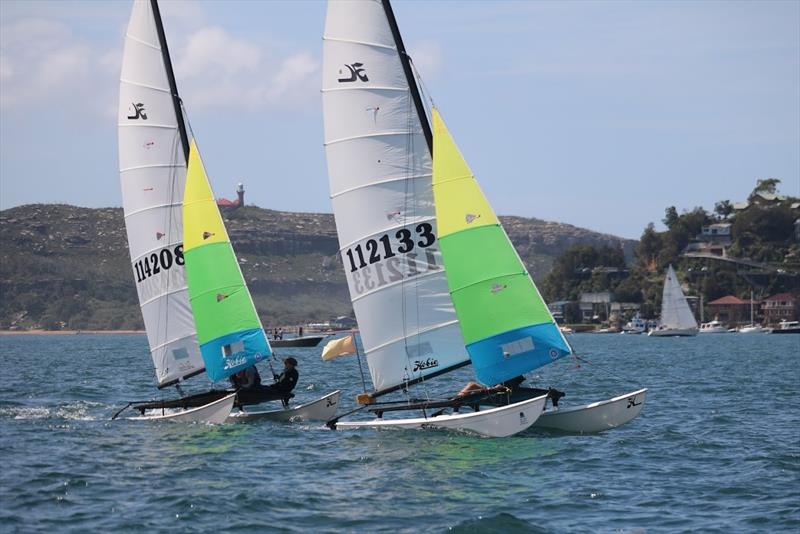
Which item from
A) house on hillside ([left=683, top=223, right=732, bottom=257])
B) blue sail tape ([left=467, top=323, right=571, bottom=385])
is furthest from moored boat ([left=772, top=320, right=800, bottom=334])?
blue sail tape ([left=467, top=323, right=571, bottom=385])

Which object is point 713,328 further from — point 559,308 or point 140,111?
point 140,111

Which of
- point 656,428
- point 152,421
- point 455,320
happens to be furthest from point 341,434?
point 656,428

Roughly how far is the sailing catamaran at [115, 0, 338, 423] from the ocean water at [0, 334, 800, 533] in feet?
7.75

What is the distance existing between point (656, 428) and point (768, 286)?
155m

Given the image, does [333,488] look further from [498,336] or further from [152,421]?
[152,421]

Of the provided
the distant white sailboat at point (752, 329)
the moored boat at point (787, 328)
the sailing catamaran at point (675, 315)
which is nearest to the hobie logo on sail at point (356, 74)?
the sailing catamaran at point (675, 315)

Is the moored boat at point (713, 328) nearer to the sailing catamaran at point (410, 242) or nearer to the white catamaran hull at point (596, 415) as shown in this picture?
the white catamaran hull at point (596, 415)

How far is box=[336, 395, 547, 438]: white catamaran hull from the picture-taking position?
24.0 m

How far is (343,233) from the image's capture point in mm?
26438

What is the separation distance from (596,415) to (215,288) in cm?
953

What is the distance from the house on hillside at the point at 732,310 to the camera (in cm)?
17038

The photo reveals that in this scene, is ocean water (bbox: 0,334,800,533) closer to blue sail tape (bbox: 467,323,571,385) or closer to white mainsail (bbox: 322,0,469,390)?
blue sail tape (bbox: 467,323,571,385)

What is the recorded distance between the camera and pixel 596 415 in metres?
25.2

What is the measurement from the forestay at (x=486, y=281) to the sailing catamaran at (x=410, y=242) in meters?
0.02
